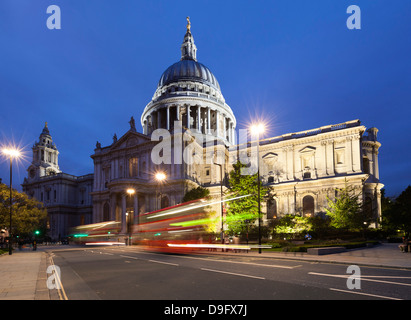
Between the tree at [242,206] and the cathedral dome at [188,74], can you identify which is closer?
the tree at [242,206]

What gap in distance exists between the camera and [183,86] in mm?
85875

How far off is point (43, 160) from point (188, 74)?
53361 millimetres

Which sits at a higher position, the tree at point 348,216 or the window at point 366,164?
the window at point 366,164

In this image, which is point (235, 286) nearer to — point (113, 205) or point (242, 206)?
point (242, 206)

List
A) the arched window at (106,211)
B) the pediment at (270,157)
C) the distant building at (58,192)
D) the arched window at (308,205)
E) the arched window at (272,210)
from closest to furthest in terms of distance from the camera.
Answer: the arched window at (308,205) < the arched window at (272,210) < the pediment at (270,157) < the arched window at (106,211) < the distant building at (58,192)

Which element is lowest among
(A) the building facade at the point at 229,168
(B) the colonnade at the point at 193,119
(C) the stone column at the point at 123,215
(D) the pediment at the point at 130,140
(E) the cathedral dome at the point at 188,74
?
(C) the stone column at the point at 123,215

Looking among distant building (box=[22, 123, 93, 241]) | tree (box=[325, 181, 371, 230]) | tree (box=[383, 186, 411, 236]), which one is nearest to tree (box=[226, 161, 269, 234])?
tree (box=[325, 181, 371, 230])

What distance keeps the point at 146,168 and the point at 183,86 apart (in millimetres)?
35998

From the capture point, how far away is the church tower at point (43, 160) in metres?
91.0

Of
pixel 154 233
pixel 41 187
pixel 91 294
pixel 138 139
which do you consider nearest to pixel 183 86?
pixel 138 139

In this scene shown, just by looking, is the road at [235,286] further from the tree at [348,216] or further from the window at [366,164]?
the window at [366,164]

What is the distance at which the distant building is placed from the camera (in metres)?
82.7

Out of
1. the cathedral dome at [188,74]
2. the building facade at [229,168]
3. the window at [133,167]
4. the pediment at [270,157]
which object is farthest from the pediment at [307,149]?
the cathedral dome at [188,74]
